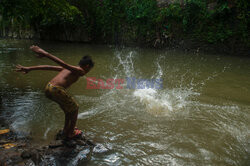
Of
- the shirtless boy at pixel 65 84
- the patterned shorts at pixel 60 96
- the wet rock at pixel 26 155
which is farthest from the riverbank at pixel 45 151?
the patterned shorts at pixel 60 96

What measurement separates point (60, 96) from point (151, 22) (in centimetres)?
1415

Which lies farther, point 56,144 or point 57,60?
point 56,144

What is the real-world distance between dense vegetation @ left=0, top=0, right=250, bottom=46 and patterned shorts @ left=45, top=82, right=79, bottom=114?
7522mm

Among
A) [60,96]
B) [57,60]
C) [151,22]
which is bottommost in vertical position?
[60,96]

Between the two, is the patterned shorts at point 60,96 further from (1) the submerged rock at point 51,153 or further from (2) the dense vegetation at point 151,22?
(2) the dense vegetation at point 151,22

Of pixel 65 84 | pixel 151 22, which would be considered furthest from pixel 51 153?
pixel 151 22

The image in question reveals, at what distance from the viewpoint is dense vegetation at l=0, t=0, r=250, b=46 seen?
1277 cm

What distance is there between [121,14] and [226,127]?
15143 mm

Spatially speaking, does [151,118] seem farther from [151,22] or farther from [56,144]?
[151,22]

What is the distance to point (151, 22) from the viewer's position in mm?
15531

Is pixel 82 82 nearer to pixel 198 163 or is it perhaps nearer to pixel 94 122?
pixel 94 122

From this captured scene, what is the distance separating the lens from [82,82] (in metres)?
6.28

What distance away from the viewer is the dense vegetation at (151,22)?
503 inches

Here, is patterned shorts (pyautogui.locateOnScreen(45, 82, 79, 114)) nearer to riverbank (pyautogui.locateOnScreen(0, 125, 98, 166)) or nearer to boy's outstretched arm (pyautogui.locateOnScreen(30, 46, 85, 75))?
boy's outstretched arm (pyautogui.locateOnScreen(30, 46, 85, 75))
